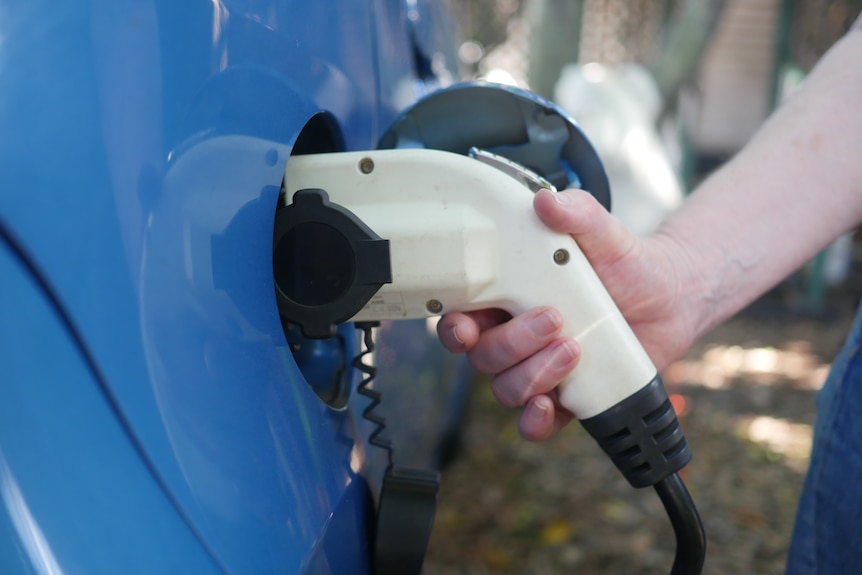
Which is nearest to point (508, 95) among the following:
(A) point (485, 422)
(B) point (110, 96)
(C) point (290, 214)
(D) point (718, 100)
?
(C) point (290, 214)

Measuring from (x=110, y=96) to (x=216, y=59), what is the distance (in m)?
0.11

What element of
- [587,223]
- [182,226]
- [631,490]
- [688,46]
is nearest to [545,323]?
[587,223]

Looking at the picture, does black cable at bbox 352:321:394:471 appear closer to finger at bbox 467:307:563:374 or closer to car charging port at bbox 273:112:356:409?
car charging port at bbox 273:112:356:409

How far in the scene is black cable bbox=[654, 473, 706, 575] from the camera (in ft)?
3.57

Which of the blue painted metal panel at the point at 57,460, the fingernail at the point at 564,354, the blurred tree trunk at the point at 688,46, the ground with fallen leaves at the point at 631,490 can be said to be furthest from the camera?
the blurred tree trunk at the point at 688,46

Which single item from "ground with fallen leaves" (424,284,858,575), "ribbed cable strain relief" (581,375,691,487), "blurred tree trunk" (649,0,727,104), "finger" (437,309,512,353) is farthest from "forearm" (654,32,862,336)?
"blurred tree trunk" (649,0,727,104)

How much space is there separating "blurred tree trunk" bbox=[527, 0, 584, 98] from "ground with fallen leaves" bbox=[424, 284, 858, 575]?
68.1 inches

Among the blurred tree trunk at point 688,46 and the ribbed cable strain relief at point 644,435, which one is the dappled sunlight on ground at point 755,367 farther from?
the ribbed cable strain relief at point 644,435

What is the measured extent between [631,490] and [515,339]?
2350mm

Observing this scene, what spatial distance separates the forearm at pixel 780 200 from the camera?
131 centimetres

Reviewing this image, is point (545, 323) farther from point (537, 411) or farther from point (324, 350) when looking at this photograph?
point (324, 350)

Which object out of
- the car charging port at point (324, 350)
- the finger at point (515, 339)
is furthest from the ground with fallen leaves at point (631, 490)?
the car charging port at point (324, 350)

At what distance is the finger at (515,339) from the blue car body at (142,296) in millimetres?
340

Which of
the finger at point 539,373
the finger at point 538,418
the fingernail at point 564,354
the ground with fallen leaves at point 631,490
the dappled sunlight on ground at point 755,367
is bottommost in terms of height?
the dappled sunlight on ground at point 755,367
